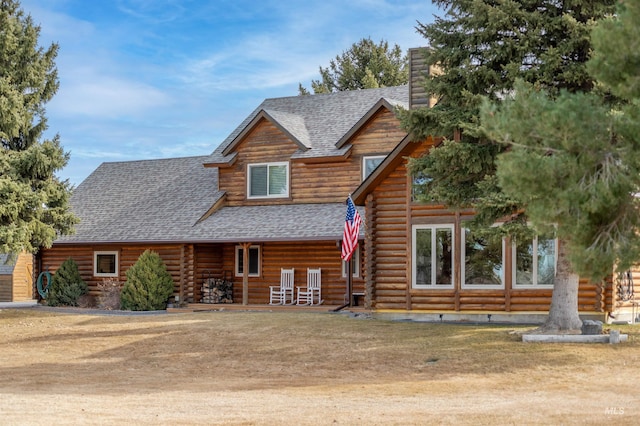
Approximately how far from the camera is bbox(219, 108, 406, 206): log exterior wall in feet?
96.4

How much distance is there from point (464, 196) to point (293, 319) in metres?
7.27

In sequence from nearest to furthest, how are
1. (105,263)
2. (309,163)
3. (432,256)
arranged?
(432,256) → (309,163) → (105,263)

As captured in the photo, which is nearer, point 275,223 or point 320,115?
point 275,223

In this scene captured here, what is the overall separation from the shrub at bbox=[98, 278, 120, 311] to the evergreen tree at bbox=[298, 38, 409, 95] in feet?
85.8

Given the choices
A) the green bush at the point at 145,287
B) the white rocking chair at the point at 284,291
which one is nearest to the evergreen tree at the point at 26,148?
the green bush at the point at 145,287

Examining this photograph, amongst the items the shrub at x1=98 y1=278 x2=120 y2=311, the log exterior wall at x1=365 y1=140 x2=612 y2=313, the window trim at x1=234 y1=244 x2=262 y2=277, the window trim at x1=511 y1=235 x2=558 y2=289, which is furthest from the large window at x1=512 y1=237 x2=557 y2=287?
the shrub at x1=98 y1=278 x2=120 y2=311

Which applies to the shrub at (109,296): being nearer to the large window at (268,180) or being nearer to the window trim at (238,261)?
the window trim at (238,261)

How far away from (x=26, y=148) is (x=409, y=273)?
14.0 meters

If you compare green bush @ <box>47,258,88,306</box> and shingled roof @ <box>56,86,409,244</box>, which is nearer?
shingled roof @ <box>56,86,409,244</box>

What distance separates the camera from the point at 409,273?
23.4 meters

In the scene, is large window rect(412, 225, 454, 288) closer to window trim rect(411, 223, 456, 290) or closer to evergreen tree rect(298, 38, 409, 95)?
window trim rect(411, 223, 456, 290)

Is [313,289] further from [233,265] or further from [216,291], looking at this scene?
[233,265]

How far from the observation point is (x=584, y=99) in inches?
380

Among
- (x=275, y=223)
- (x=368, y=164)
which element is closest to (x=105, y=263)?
(x=275, y=223)
